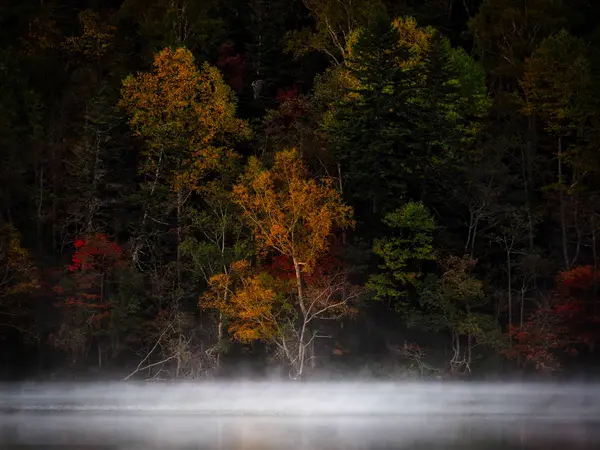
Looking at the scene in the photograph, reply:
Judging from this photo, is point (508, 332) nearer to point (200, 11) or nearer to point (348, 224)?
point (348, 224)

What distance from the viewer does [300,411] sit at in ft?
176

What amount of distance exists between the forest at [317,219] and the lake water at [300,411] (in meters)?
0.95

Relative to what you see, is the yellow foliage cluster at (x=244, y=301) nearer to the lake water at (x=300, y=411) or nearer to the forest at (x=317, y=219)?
the forest at (x=317, y=219)

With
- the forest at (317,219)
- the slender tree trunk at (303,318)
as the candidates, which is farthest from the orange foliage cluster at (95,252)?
the slender tree trunk at (303,318)

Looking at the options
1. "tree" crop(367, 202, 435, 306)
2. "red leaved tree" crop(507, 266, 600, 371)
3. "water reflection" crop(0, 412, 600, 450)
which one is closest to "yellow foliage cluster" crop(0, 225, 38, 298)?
"water reflection" crop(0, 412, 600, 450)

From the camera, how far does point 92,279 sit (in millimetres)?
57000

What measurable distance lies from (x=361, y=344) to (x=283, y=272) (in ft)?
18.3

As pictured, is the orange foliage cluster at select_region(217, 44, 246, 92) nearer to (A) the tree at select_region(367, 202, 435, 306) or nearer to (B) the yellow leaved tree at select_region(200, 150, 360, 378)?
(B) the yellow leaved tree at select_region(200, 150, 360, 378)

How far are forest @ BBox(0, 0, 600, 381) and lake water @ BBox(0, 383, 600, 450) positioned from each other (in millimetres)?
946

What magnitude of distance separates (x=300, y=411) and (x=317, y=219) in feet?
30.8

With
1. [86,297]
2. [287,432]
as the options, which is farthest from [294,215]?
[287,432]

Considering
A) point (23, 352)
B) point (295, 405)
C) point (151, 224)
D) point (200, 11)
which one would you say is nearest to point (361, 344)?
point (295, 405)

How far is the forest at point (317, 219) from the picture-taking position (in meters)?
55.5

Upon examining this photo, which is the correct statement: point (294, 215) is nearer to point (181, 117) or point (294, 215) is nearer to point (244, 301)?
point (244, 301)
